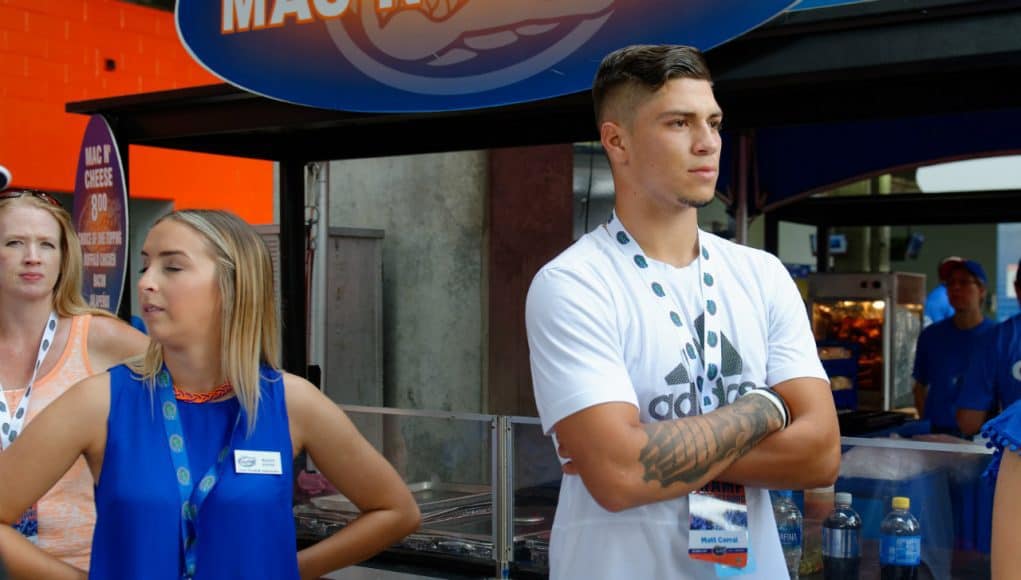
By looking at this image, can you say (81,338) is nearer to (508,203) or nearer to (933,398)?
(508,203)

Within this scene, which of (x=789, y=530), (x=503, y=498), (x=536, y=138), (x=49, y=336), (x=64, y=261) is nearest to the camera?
(x=49, y=336)

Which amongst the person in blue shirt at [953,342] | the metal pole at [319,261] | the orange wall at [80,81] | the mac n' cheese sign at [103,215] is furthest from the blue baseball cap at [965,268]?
the orange wall at [80,81]

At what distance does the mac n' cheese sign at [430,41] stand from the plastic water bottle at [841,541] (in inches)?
53.7

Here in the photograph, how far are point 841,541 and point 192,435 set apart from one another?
2.03 m

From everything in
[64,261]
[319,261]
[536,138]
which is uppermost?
[536,138]

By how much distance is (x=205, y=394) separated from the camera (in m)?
2.03

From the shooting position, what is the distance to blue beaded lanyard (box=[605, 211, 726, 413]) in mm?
1764

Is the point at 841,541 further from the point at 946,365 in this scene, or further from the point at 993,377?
the point at 946,365

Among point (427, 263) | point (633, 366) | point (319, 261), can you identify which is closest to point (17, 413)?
point (633, 366)

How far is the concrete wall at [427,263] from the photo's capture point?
6.92m

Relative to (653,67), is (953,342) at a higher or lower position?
lower

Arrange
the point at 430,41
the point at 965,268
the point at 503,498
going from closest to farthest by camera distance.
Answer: the point at 503,498 → the point at 430,41 → the point at 965,268

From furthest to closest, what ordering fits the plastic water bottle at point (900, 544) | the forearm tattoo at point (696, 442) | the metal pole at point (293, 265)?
the metal pole at point (293, 265), the plastic water bottle at point (900, 544), the forearm tattoo at point (696, 442)

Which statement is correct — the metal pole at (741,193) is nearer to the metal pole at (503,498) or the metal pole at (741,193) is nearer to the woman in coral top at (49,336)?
the metal pole at (503,498)
